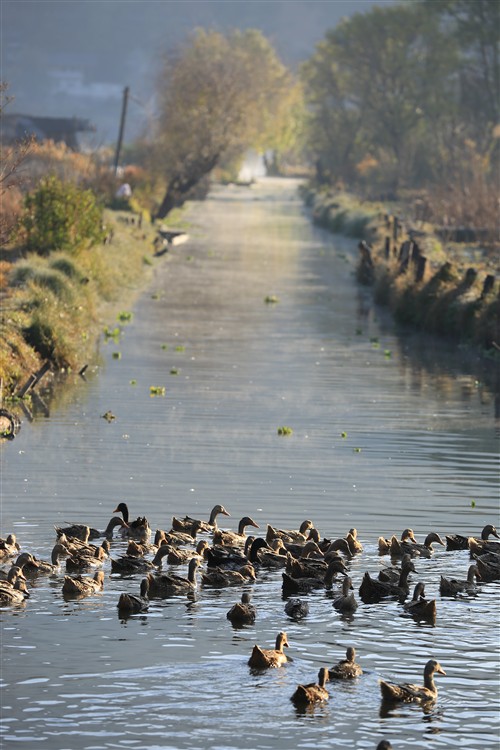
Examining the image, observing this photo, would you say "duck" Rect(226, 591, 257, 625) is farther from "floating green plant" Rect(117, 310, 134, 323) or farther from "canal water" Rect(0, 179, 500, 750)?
"floating green plant" Rect(117, 310, 134, 323)

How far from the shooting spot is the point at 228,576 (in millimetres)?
19578

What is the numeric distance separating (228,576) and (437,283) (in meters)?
30.0

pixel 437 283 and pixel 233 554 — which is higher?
pixel 437 283

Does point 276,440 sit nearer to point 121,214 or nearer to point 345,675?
point 345,675

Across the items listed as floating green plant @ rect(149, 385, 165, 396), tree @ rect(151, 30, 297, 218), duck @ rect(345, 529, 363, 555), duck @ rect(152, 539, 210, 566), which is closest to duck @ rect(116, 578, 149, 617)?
duck @ rect(152, 539, 210, 566)

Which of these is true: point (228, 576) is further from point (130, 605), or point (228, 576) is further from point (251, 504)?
point (251, 504)

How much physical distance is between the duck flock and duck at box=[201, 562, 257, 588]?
12mm

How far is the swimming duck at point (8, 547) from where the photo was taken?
1991 cm

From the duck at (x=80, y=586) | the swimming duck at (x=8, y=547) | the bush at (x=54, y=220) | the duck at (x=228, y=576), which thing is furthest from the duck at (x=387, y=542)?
the bush at (x=54, y=220)

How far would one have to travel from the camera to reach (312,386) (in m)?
36.9

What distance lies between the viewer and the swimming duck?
65.3ft

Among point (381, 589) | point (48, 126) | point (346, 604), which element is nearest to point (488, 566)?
point (381, 589)

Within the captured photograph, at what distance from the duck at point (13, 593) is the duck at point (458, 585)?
470cm

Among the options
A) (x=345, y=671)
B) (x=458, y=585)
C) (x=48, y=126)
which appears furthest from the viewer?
(x=48, y=126)
